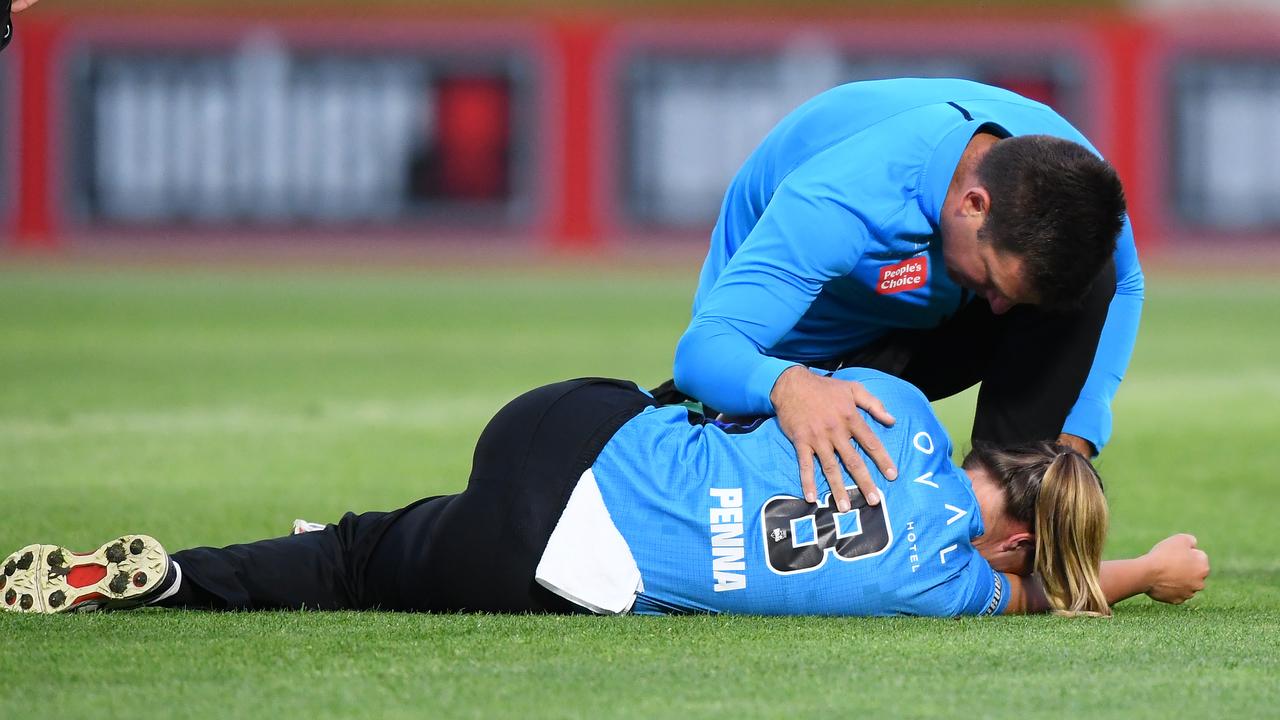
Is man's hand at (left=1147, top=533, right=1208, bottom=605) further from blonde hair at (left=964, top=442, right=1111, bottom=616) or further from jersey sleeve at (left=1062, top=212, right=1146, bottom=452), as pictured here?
jersey sleeve at (left=1062, top=212, right=1146, bottom=452)

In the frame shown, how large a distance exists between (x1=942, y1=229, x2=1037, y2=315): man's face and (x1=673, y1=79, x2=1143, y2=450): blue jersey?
10cm

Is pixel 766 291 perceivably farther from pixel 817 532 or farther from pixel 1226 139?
pixel 1226 139

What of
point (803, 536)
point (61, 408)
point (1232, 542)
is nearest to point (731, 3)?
point (61, 408)

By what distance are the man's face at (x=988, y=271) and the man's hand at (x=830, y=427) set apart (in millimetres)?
379

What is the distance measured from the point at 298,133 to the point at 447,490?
1789 centimetres

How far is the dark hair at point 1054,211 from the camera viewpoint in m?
3.61

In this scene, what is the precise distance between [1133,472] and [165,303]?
10873mm

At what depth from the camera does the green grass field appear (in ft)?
9.81

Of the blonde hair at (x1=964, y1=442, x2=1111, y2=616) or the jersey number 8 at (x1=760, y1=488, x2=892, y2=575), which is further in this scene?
the blonde hair at (x1=964, y1=442, x2=1111, y2=616)

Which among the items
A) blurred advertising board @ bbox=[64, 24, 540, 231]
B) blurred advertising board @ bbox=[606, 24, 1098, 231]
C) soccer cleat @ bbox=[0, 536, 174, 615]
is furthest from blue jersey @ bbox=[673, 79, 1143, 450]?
blurred advertising board @ bbox=[606, 24, 1098, 231]

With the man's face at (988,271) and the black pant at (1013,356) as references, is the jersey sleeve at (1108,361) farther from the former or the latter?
the man's face at (988,271)

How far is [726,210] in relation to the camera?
450cm

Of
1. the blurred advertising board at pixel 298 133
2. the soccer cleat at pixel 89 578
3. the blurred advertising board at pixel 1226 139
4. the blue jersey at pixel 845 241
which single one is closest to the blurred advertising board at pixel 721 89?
the blurred advertising board at pixel 1226 139

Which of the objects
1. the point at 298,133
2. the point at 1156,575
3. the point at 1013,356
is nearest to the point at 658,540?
the point at 1156,575
